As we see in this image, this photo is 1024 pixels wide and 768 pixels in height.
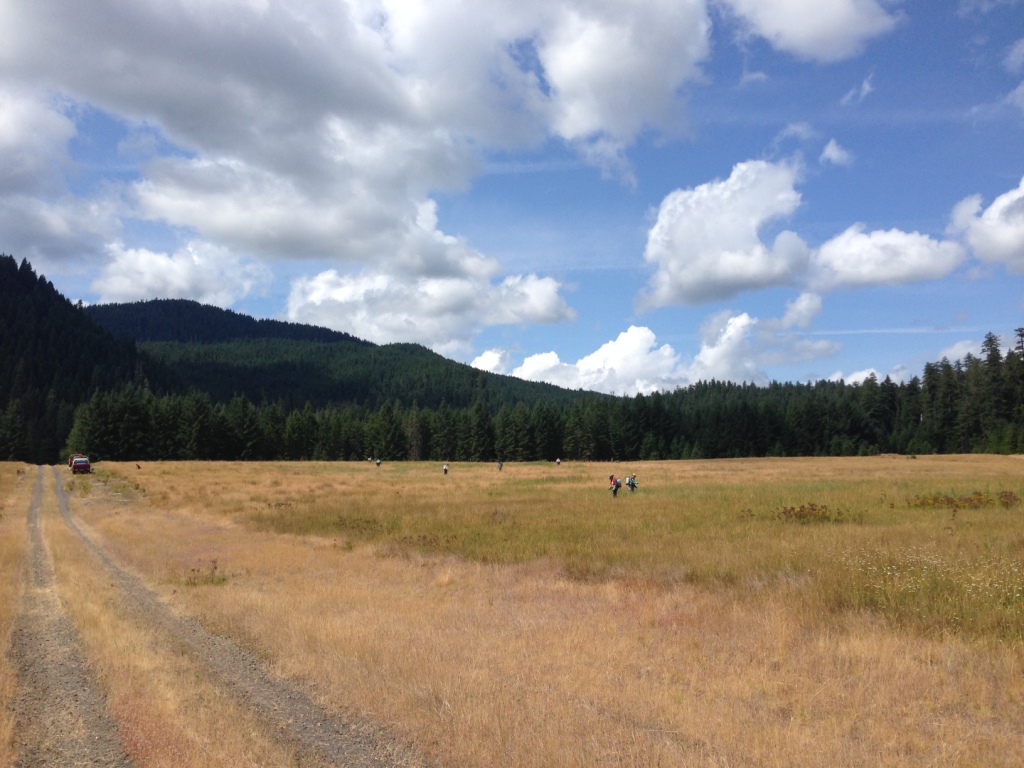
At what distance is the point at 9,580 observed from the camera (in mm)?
13484

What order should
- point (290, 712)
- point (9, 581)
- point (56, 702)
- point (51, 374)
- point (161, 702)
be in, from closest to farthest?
1. point (290, 712)
2. point (161, 702)
3. point (56, 702)
4. point (9, 581)
5. point (51, 374)

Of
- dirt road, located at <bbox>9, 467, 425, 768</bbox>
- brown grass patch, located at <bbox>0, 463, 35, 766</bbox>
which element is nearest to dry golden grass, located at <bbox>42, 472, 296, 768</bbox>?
dirt road, located at <bbox>9, 467, 425, 768</bbox>

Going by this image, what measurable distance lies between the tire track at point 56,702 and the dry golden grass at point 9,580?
0.32 ft

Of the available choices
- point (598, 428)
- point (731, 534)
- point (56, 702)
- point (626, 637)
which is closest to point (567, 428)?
point (598, 428)

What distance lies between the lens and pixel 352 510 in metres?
26.3

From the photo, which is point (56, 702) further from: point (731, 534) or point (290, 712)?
point (731, 534)

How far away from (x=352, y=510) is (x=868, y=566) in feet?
68.1

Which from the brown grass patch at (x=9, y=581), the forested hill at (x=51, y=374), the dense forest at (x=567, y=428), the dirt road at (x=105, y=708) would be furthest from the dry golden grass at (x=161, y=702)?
the forested hill at (x=51, y=374)

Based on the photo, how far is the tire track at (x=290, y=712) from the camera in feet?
18.5

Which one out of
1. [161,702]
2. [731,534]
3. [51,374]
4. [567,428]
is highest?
[51,374]

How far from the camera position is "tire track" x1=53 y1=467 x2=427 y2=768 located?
5.64m

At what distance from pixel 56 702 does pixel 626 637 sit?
24.2ft

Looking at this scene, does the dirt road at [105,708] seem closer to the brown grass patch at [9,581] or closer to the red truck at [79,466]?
the brown grass patch at [9,581]

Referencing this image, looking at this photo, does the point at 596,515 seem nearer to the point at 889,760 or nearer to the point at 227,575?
the point at 227,575
